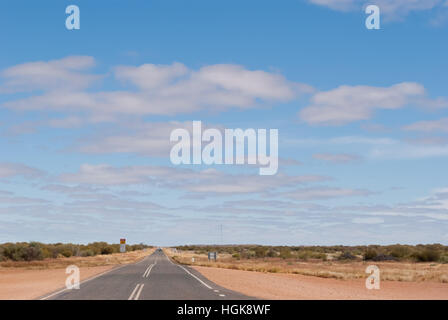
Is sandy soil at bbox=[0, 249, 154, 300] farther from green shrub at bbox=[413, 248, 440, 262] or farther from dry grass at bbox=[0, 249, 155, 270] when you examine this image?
green shrub at bbox=[413, 248, 440, 262]

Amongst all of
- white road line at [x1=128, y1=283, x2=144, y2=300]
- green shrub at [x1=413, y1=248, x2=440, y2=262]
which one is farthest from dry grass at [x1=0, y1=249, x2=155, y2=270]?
green shrub at [x1=413, y1=248, x2=440, y2=262]

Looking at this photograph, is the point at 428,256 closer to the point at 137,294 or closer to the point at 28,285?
the point at 28,285

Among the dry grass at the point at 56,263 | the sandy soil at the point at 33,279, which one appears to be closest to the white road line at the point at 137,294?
the sandy soil at the point at 33,279

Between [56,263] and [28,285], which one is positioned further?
[56,263]

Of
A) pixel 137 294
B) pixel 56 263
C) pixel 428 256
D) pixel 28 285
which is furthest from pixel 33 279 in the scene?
pixel 428 256

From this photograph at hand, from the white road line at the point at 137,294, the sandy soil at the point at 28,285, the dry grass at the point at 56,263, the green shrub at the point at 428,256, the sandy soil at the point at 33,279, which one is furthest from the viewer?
the green shrub at the point at 428,256

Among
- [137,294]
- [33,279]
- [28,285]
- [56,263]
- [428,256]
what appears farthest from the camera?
[428,256]

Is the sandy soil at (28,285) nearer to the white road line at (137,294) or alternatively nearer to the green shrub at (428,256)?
the white road line at (137,294)

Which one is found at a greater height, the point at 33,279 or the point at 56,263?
the point at 33,279

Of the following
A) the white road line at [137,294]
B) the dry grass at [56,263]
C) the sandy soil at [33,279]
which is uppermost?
the white road line at [137,294]

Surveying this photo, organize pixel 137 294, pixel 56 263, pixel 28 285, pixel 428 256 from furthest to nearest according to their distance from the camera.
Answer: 1. pixel 428 256
2. pixel 56 263
3. pixel 28 285
4. pixel 137 294

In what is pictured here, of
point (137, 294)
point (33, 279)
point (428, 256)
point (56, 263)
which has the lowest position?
point (56, 263)
